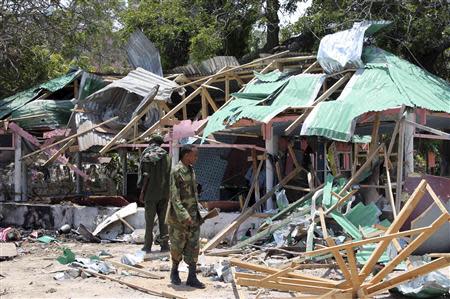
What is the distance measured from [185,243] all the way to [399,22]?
9.41 m

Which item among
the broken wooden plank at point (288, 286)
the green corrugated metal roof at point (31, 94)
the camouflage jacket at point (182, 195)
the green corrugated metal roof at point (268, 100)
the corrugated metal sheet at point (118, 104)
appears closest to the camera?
the broken wooden plank at point (288, 286)

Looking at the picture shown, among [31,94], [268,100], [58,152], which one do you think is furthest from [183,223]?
[31,94]

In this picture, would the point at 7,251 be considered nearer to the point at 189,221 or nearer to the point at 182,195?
the point at 182,195

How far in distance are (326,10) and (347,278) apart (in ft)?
33.0

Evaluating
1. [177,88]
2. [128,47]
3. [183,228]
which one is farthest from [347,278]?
[128,47]

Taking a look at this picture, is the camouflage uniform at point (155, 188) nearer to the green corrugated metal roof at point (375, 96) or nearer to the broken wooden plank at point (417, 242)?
the green corrugated metal roof at point (375, 96)

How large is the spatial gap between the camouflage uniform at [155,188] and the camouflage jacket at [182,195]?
6.62 ft

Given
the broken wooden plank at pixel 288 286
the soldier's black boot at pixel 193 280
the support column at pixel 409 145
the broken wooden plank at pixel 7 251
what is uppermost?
the support column at pixel 409 145

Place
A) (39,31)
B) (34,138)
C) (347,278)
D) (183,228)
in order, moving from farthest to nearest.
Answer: (39,31) → (34,138) → (183,228) → (347,278)

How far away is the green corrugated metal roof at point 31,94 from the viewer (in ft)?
44.8

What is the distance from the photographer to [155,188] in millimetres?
8641

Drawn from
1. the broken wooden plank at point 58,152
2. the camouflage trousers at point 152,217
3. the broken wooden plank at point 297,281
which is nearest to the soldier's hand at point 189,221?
the broken wooden plank at point 297,281

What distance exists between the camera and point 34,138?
43.4 ft

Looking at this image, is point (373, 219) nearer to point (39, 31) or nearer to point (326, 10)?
point (326, 10)
